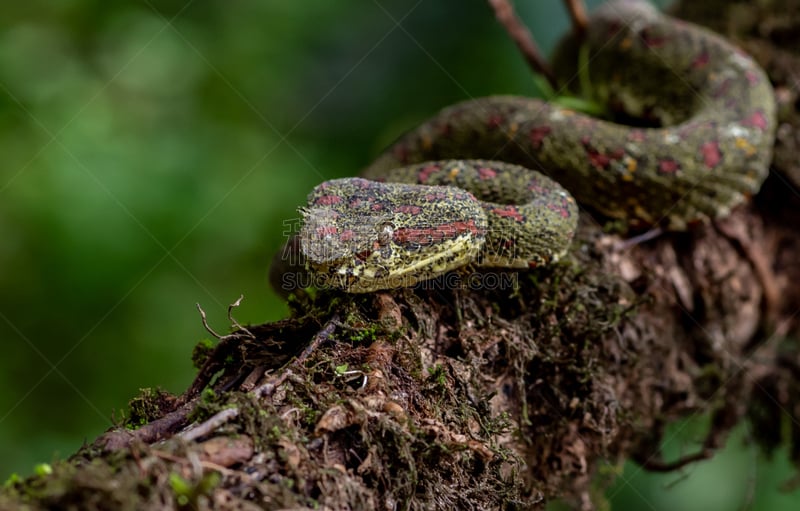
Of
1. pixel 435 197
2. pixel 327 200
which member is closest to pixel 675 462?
pixel 435 197

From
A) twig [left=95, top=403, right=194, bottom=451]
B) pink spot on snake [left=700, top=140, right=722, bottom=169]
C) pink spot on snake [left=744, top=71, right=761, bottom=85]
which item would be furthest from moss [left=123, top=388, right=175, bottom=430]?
pink spot on snake [left=744, top=71, right=761, bottom=85]

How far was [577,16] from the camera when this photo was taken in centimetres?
514

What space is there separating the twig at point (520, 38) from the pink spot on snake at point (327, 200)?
8.39ft

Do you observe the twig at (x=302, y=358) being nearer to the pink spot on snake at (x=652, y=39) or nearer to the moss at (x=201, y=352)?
the moss at (x=201, y=352)

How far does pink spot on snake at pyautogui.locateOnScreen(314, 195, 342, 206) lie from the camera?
274 cm

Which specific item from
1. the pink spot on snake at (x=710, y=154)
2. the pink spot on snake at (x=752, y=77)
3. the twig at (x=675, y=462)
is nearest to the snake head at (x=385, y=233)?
the pink spot on snake at (x=710, y=154)

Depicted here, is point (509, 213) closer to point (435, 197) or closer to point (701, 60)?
point (435, 197)

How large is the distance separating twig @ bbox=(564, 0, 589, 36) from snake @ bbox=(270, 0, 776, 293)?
0.17 ft

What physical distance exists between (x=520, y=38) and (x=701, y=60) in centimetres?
120

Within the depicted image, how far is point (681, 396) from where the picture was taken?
395 centimetres

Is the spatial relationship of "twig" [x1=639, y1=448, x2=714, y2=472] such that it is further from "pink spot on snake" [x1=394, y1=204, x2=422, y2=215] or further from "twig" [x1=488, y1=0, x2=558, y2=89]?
"twig" [x1=488, y1=0, x2=558, y2=89]

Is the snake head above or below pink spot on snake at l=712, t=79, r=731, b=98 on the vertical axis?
above

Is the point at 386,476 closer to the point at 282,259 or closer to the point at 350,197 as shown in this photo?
the point at 350,197

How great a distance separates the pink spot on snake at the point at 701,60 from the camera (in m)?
4.53
